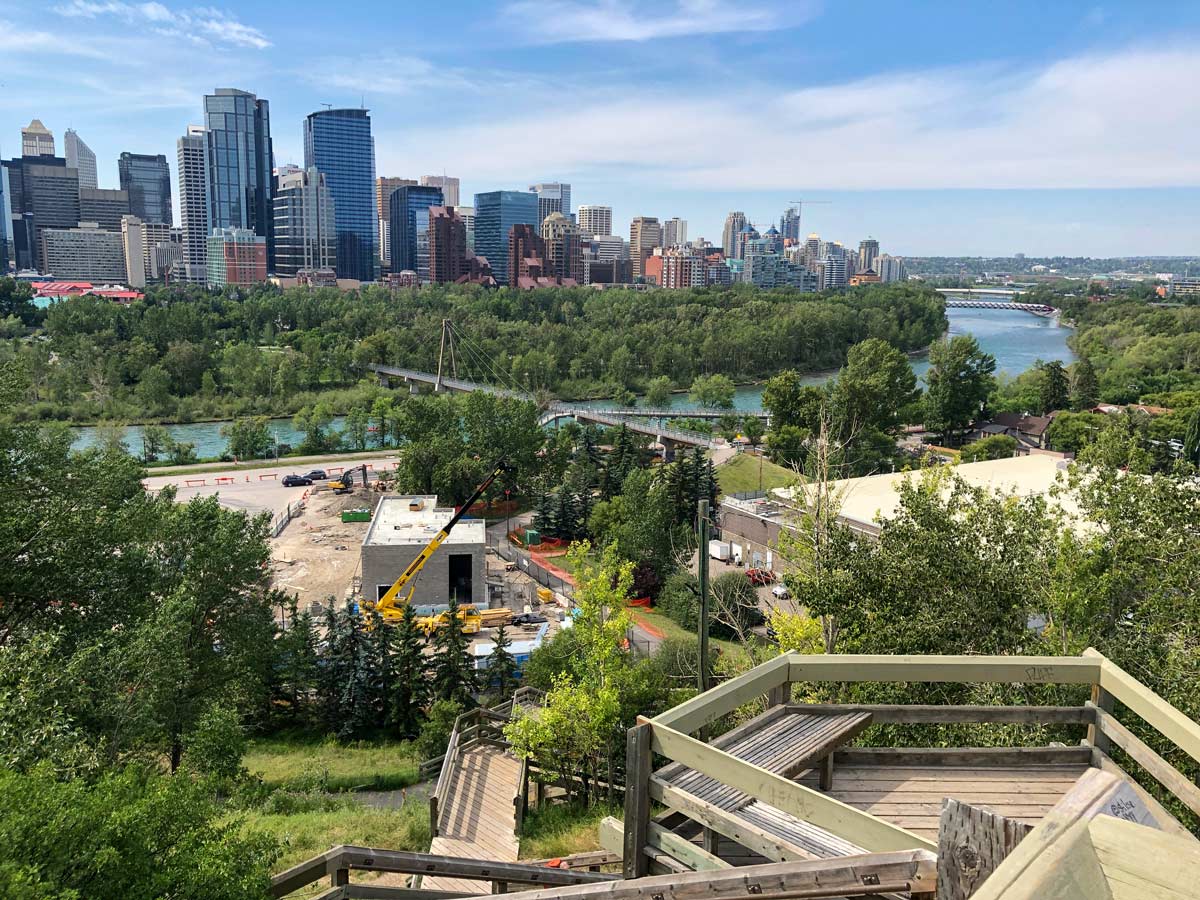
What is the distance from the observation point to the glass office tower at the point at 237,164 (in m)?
146

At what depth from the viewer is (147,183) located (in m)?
168

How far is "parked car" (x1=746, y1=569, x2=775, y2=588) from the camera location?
21422 mm

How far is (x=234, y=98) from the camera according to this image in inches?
5748

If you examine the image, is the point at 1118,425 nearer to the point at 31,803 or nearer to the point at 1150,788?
the point at 1150,788

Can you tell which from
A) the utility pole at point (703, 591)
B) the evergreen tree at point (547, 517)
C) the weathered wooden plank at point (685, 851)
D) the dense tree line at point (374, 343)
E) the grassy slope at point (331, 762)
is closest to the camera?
the weathered wooden plank at point (685, 851)

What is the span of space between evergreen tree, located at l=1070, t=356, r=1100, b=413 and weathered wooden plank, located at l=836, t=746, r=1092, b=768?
155 ft

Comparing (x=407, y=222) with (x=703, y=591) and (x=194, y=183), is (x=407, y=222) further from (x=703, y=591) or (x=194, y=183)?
(x=703, y=591)

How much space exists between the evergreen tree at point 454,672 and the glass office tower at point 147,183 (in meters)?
175

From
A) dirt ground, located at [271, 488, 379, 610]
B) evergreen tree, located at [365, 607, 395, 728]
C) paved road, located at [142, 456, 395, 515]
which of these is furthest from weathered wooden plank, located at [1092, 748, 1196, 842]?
paved road, located at [142, 456, 395, 515]

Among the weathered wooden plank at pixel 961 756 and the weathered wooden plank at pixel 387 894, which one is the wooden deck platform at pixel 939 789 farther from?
the weathered wooden plank at pixel 387 894

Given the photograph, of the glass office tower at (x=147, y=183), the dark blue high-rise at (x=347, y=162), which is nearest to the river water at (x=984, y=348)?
the dark blue high-rise at (x=347, y=162)

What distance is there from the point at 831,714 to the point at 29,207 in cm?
17146

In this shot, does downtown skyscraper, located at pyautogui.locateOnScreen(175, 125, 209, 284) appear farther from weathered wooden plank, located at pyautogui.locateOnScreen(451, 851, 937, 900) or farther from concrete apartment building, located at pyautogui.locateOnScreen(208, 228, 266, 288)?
weathered wooden plank, located at pyautogui.locateOnScreen(451, 851, 937, 900)

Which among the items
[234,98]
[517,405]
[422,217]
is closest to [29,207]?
[234,98]
